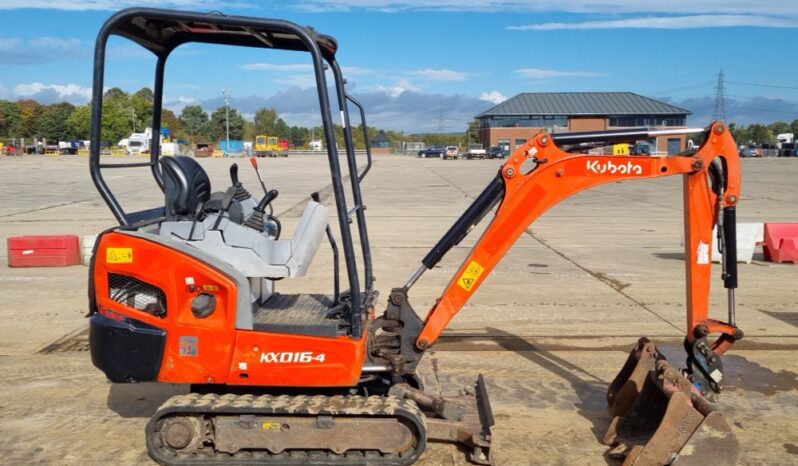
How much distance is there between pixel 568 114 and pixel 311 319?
273 feet

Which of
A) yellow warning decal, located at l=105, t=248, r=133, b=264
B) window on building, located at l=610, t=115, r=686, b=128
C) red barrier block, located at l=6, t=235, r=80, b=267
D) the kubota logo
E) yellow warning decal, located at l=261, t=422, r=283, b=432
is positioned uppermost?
window on building, located at l=610, t=115, r=686, b=128

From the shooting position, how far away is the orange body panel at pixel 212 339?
4652 millimetres

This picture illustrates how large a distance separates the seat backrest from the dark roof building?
235ft

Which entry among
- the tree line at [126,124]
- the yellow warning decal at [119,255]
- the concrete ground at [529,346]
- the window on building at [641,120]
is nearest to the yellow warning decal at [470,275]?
the concrete ground at [529,346]

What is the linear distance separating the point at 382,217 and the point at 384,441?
15674 millimetres

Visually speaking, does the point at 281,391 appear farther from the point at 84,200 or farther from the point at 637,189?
the point at 637,189

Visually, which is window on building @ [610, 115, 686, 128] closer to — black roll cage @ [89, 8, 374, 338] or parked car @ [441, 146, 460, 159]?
parked car @ [441, 146, 460, 159]

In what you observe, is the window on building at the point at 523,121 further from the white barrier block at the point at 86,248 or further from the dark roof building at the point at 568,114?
the white barrier block at the point at 86,248

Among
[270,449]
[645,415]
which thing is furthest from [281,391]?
[645,415]

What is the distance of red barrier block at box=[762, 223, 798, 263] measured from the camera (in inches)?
492

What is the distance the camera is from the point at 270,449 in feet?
15.4

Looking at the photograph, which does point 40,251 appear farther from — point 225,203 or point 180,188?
point 225,203

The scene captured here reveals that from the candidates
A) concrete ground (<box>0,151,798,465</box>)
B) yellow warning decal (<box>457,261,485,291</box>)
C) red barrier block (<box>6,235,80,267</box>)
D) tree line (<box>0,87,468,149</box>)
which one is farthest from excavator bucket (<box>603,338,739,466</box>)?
tree line (<box>0,87,468,149</box>)

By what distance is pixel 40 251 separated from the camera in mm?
12281
